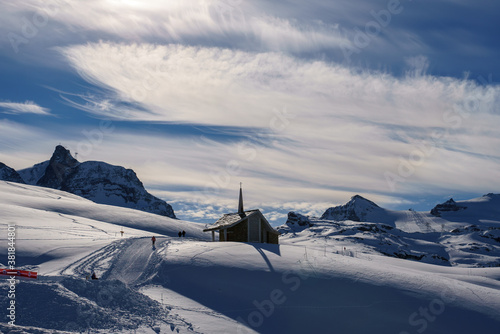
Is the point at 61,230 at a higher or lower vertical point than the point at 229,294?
higher

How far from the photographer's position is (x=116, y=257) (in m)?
32.1

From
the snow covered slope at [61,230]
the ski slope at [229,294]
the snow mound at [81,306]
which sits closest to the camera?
the snow mound at [81,306]

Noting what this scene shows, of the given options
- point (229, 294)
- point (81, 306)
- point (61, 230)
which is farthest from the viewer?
point (61, 230)

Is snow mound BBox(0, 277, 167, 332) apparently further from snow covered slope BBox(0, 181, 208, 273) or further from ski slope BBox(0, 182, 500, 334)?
snow covered slope BBox(0, 181, 208, 273)

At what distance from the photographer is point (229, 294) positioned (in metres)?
26.1

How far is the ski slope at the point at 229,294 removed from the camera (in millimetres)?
20141

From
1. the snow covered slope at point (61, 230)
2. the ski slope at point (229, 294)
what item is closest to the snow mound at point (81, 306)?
the ski slope at point (229, 294)

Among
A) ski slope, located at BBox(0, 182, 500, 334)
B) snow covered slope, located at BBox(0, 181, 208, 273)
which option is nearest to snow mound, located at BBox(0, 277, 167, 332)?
ski slope, located at BBox(0, 182, 500, 334)

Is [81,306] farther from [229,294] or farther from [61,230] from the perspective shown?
[61,230]

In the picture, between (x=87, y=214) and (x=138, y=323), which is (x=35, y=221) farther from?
(x=138, y=323)

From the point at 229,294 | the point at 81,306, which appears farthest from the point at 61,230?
the point at 81,306

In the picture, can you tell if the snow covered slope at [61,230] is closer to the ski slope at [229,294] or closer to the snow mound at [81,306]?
the ski slope at [229,294]

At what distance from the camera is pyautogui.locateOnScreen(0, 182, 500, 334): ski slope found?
66.1ft

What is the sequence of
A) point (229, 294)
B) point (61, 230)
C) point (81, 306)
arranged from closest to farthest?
point (81, 306) → point (229, 294) → point (61, 230)
